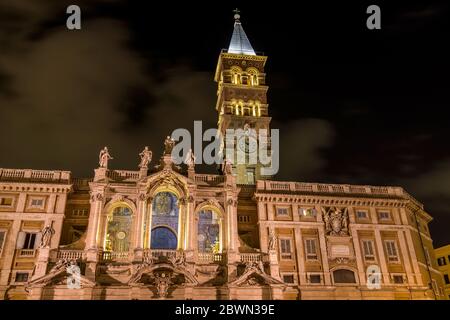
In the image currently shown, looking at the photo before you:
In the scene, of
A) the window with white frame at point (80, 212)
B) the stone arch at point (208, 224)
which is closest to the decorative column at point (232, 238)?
the stone arch at point (208, 224)

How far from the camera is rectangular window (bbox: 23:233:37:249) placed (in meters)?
42.0

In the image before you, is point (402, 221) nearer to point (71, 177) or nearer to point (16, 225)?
point (71, 177)

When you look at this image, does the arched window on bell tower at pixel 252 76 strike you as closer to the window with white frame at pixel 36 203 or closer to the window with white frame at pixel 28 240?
the window with white frame at pixel 36 203

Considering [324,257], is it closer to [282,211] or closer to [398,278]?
[282,211]

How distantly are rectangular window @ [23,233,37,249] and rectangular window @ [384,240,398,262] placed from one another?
125ft

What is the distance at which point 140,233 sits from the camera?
42.1 m

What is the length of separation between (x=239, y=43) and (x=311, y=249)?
147ft

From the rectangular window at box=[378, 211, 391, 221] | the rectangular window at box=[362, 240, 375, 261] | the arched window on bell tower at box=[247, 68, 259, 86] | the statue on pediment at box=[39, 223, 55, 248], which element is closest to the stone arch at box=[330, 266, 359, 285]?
the rectangular window at box=[362, 240, 375, 261]

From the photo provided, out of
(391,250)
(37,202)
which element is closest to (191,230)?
(37,202)

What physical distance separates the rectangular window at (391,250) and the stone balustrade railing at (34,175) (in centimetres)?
3640

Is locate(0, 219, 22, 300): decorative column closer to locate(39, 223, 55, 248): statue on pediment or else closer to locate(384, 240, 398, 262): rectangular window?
locate(39, 223, 55, 248): statue on pediment

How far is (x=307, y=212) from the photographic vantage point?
4850 centimetres
